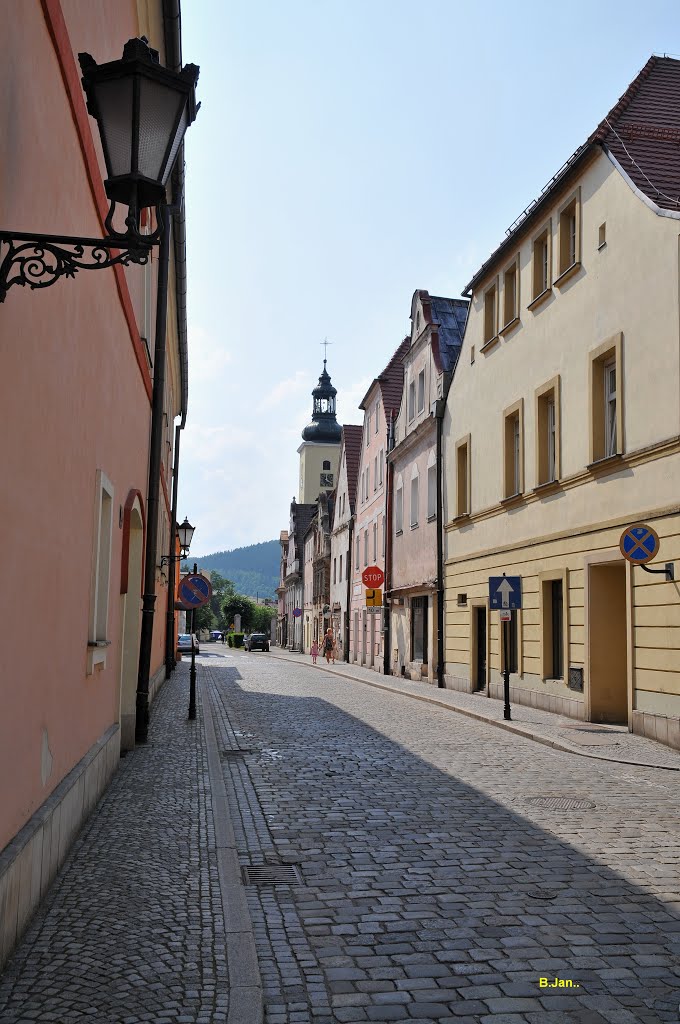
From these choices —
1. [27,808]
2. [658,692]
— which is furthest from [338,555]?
[27,808]

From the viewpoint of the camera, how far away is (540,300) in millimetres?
18703

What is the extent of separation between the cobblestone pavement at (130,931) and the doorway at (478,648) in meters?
14.7

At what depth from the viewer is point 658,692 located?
1354 cm

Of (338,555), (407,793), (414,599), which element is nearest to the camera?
(407,793)

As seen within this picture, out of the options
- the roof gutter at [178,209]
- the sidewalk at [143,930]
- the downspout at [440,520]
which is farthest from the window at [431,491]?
the sidewalk at [143,930]

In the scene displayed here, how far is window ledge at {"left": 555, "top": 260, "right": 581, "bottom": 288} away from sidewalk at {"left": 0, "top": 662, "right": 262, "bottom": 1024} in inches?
467

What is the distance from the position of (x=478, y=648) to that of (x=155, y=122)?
1966cm

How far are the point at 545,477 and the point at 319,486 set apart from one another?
251ft

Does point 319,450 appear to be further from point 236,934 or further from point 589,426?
point 236,934

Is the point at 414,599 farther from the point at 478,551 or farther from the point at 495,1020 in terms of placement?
the point at 495,1020

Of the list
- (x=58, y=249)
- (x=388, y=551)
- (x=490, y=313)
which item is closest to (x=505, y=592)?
(x=490, y=313)

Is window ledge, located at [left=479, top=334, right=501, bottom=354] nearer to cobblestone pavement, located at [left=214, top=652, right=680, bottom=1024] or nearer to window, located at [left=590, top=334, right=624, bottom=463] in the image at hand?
window, located at [left=590, top=334, right=624, bottom=463]

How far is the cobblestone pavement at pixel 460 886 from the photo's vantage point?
447 cm

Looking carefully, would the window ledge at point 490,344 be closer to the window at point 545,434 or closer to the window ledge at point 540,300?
the window ledge at point 540,300
